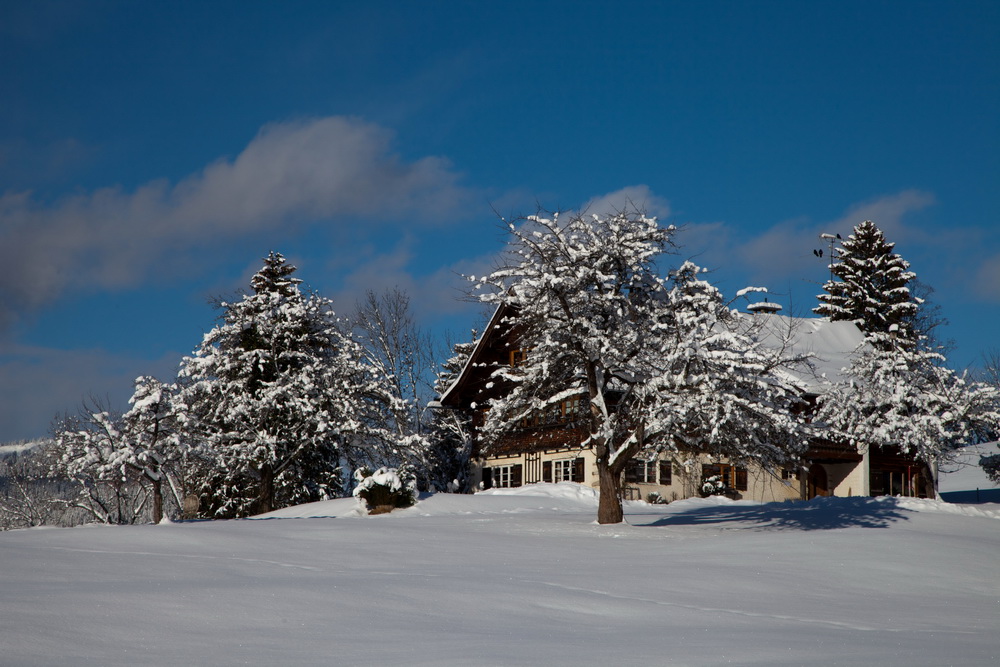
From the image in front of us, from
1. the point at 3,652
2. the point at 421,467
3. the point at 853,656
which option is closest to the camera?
the point at 3,652

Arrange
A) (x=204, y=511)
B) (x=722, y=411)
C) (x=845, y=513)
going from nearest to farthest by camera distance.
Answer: (x=722, y=411) → (x=845, y=513) → (x=204, y=511)

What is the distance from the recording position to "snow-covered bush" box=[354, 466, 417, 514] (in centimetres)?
2858

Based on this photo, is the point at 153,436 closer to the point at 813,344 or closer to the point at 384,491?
the point at 384,491

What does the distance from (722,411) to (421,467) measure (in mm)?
21282

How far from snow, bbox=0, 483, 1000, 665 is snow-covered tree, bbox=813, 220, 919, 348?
3352 centimetres

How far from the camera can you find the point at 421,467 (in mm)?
39094

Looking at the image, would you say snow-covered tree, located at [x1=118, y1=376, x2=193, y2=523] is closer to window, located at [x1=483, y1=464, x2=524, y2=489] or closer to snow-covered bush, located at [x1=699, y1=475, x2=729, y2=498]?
window, located at [x1=483, y1=464, x2=524, y2=489]

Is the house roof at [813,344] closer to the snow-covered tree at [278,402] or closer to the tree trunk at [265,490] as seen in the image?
the snow-covered tree at [278,402]

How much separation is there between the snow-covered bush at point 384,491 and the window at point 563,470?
439 inches

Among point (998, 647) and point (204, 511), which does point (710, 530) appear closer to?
point (998, 647)

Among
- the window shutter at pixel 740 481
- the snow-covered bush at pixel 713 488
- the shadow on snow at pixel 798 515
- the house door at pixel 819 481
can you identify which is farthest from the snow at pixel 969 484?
the shadow on snow at pixel 798 515

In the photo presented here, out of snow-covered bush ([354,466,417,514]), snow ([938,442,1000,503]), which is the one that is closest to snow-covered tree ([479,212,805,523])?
snow-covered bush ([354,466,417,514])

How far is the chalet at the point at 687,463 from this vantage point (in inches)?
1494

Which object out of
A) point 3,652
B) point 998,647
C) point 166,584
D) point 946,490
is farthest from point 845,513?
point 946,490
